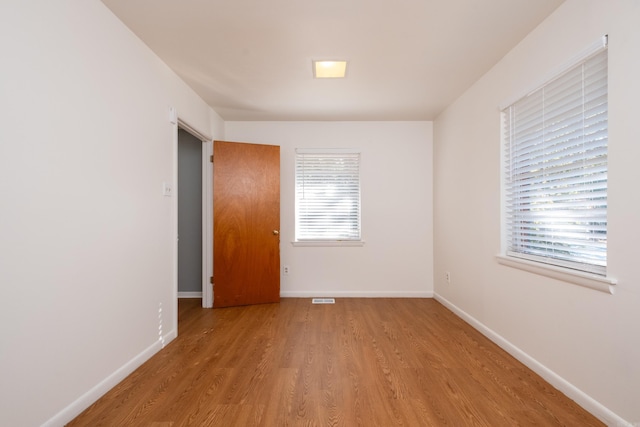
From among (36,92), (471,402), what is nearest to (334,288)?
(471,402)

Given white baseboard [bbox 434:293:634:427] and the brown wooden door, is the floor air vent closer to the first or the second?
the brown wooden door

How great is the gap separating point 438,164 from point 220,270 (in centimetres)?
314

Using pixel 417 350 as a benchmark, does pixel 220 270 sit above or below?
above

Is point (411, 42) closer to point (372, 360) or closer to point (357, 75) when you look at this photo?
point (357, 75)

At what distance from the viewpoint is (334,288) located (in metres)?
4.41

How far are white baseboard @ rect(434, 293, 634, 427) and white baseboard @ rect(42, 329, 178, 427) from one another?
286 cm

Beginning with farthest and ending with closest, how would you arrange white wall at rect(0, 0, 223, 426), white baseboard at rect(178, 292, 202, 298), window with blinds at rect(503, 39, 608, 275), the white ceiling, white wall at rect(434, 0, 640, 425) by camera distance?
white baseboard at rect(178, 292, 202, 298) → the white ceiling → window with blinds at rect(503, 39, 608, 275) → white wall at rect(434, 0, 640, 425) → white wall at rect(0, 0, 223, 426)

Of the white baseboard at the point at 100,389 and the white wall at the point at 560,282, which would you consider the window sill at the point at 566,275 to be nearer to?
the white wall at the point at 560,282

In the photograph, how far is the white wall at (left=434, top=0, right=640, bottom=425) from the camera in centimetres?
157

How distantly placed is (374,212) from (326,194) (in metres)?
0.72

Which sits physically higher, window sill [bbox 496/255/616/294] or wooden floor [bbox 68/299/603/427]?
window sill [bbox 496/255/616/294]

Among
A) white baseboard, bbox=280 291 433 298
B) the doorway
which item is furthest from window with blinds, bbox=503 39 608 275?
the doorway

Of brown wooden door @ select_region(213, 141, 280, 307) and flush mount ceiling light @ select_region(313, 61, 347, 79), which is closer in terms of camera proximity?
flush mount ceiling light @ select_region(313, 61, 347, 79)

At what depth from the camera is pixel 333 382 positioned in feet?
6.91
